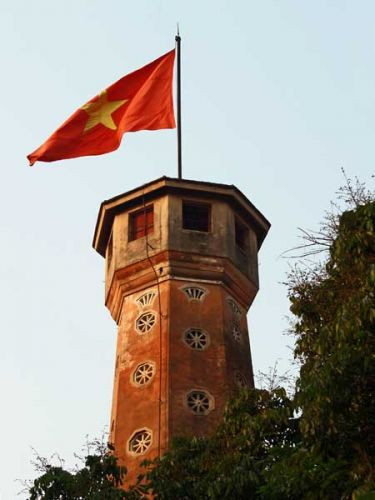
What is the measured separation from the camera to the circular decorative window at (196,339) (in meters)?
22.3

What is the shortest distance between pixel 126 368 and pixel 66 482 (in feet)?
23.7

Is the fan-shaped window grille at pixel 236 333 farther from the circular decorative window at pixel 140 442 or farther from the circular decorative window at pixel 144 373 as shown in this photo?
the circular decorative window at pixel 140 442

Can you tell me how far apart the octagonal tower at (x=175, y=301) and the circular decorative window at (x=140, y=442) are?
0.02m

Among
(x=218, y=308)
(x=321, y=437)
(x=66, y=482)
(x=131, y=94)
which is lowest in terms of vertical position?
(x=321, y=437)

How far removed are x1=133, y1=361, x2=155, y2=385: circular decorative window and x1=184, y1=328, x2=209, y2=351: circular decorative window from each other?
1043 mm

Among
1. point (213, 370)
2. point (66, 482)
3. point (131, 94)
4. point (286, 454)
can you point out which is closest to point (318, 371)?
point (286, 454)

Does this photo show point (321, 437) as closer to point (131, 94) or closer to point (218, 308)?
point (218, 308)

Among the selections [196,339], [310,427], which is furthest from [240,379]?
[310,427]

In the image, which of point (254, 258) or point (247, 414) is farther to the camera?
point (254, 258)

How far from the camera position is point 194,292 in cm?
2327

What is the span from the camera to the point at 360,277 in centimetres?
1335

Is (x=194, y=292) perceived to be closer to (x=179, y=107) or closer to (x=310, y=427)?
(x=179, y=107)

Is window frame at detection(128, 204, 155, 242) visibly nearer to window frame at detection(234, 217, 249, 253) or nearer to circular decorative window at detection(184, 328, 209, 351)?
window frame at detection(234, 217, 249, 253)

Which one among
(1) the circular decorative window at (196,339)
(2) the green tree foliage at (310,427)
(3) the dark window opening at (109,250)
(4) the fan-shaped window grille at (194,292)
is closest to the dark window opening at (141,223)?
(3) the dark window opening at (109,250)
